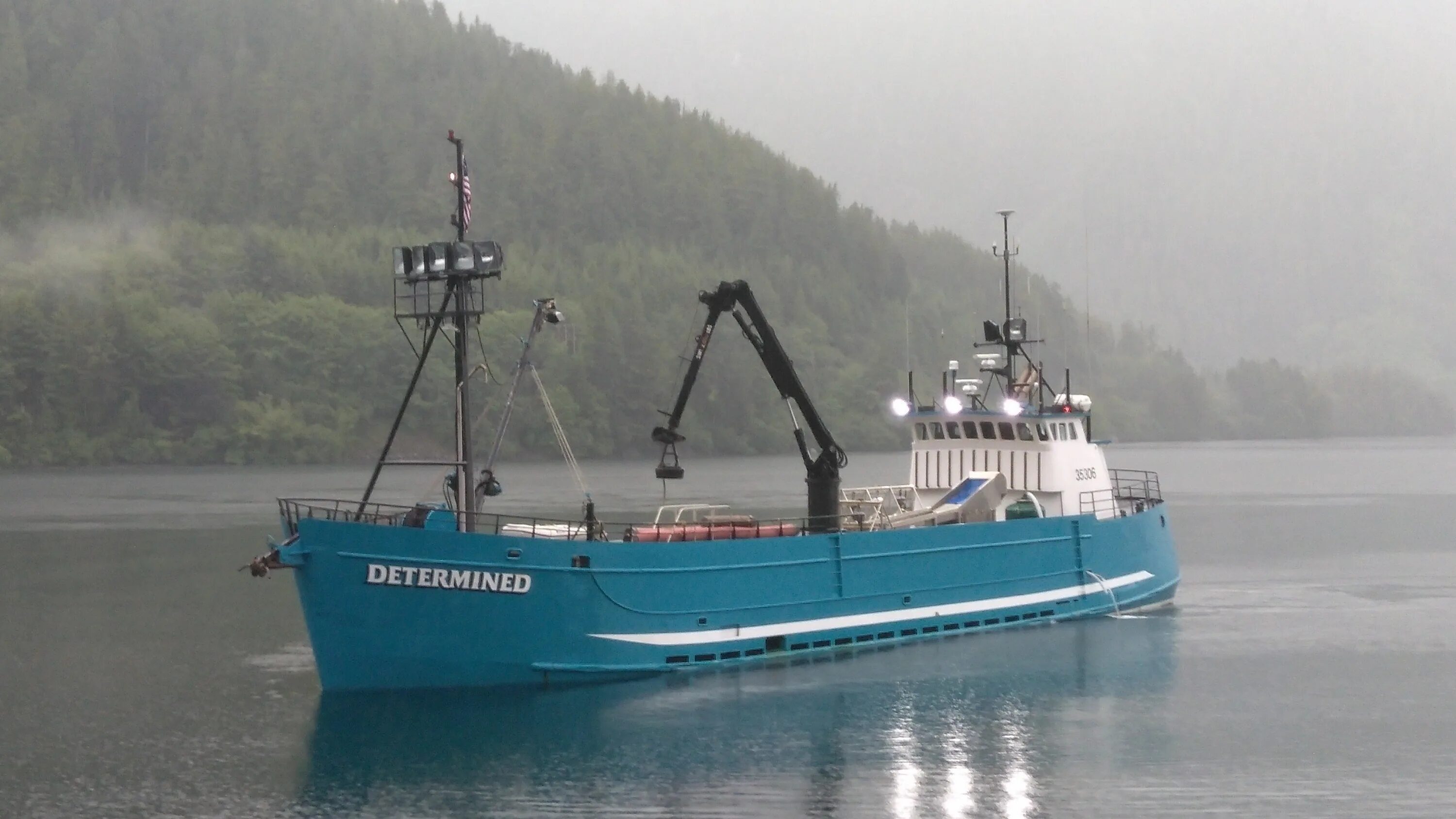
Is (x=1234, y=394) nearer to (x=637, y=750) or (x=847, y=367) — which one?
(x=847, y=367)

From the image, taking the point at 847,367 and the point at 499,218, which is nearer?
the point at 847,367

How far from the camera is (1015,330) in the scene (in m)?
32.8

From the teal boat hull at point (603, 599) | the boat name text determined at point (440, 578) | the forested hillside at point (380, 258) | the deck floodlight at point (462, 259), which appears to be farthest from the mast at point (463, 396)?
the forested hillside at point (380, 258)

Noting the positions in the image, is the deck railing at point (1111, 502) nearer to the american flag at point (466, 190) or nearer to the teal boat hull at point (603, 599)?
the teal boat hull at point (603, 599)

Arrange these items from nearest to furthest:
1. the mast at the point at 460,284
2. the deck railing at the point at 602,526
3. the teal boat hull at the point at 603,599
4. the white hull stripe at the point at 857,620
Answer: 1. the teal boat hull at the point at 603,599
2. the deck railing at the point at 602,526
3. the mast at the point at 460,284
4. the white hull stripe at the point at 857,620

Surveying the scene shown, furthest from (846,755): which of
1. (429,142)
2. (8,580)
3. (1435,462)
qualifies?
(429,142)

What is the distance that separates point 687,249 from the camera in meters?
154

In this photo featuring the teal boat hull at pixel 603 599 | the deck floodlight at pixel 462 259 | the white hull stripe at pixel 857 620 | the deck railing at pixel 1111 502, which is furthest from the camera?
the deck railing at pixel 1111 502

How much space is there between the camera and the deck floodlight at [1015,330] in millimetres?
32531

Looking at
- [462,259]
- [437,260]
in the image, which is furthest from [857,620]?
[437,260]

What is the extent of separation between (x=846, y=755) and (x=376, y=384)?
3519 inches

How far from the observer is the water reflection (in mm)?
19375

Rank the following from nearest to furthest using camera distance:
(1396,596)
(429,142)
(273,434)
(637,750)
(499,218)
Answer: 1. (637,750)
2. (1396,596)
3. (273,434)
4. (499,218)
5. (429,142)

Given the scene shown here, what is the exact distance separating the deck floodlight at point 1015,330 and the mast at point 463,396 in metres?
12.7
